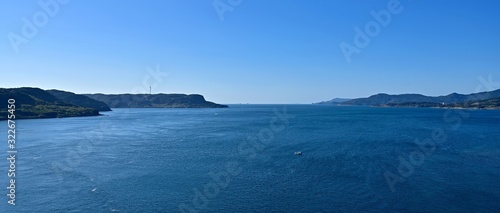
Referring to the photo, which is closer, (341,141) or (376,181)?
(376,181)

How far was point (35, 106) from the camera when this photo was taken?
5659 inches

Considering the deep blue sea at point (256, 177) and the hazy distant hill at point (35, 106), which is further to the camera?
the hazy distant hill at point (35, 106)

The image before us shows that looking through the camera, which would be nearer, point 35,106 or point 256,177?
point 256,177

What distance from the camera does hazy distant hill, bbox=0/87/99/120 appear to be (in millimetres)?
128750

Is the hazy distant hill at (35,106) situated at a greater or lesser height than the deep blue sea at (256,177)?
greater

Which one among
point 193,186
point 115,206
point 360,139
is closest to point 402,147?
point 360,139

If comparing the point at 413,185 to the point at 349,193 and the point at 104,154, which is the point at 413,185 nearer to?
the point at 349,193

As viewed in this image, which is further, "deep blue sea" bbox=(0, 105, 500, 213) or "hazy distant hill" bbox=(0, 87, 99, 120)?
"hazy distant hill" bbox=(0, 87, 99, 120)

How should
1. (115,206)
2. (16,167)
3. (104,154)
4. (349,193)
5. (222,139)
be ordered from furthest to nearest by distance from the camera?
(222,139), (104,154), (16,167), (349,193), (115,206)

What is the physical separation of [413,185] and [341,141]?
104 ft

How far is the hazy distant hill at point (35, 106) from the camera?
128750 mm

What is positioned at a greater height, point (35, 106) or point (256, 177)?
point (35, 106)

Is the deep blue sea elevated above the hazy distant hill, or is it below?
below

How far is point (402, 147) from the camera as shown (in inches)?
2376
